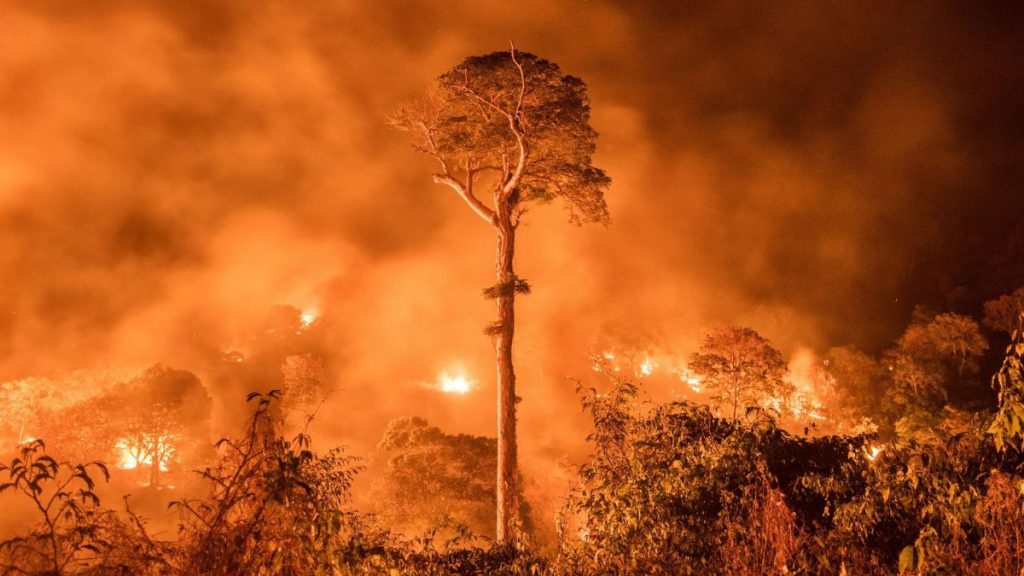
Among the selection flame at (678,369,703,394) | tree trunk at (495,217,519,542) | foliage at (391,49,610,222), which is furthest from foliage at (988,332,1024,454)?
flame at (678,369,703,394)

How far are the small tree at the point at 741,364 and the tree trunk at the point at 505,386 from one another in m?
19.8

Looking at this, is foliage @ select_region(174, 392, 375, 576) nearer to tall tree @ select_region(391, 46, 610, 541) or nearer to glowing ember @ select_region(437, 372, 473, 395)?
tall tree @ select_region(391, 46, 610, 541)

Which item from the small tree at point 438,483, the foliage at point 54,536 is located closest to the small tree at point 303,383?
the small tree at point 438,483

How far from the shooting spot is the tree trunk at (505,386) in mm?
17906

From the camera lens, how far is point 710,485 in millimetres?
8398

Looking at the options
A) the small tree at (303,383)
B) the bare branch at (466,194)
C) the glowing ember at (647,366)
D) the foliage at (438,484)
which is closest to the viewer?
the bare branch at (466,194)

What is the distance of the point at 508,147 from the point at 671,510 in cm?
1342

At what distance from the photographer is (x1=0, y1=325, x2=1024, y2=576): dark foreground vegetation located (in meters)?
5.93

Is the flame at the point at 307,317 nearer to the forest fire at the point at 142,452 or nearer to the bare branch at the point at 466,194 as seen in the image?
the forest fire at the point at 142,452

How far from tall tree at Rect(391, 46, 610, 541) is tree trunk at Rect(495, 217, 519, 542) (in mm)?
27

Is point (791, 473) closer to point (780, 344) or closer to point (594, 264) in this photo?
point (780, 344)

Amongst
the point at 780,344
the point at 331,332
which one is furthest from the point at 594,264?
the point at 331,332

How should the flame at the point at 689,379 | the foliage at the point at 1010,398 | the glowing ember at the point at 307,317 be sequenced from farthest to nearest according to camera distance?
the glowing ember at the point at 307,317
the flame at the point at 689,379
the foliage at the point at 1010,398

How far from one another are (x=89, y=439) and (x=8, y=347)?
3317cm
